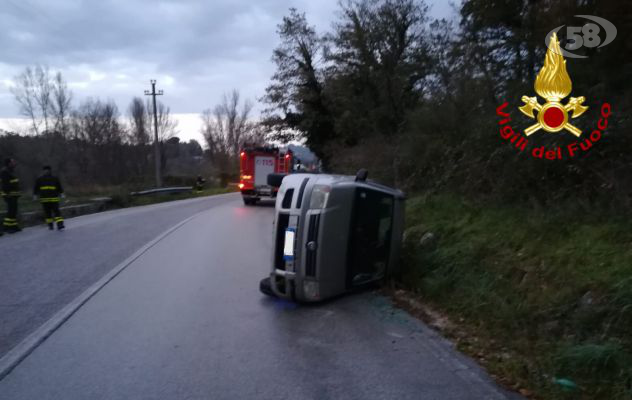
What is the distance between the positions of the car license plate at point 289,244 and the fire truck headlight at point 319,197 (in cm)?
41

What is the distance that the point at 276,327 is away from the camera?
5871 millimetres

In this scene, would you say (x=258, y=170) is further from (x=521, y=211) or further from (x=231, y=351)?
(x=231, y=351)

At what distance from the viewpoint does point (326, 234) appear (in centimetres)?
630

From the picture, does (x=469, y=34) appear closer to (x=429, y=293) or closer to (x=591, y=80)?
(x=591, y=80)

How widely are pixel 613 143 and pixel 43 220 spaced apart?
1636cm

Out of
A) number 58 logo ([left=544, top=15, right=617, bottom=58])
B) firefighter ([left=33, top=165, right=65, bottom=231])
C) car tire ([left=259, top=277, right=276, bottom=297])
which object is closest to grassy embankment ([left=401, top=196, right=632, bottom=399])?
car tire ([left=259, top=277, right=276, bottom=297])

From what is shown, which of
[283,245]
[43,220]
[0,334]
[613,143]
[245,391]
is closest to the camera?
[245,391]

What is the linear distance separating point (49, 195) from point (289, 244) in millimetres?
10550

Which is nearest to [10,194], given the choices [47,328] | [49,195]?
[49,195]

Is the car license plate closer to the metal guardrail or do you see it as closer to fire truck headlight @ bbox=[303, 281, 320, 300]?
fire truck headlight @ bbox=[303, 281, 320, 300]

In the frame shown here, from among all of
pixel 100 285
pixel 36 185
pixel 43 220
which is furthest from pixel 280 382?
pixel 43 220

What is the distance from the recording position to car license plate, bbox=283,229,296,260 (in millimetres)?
6377

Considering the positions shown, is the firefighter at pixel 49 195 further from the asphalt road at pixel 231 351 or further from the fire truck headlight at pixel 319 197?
the fire truck headlight at pixel 319 197

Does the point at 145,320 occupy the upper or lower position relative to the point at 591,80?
lower
